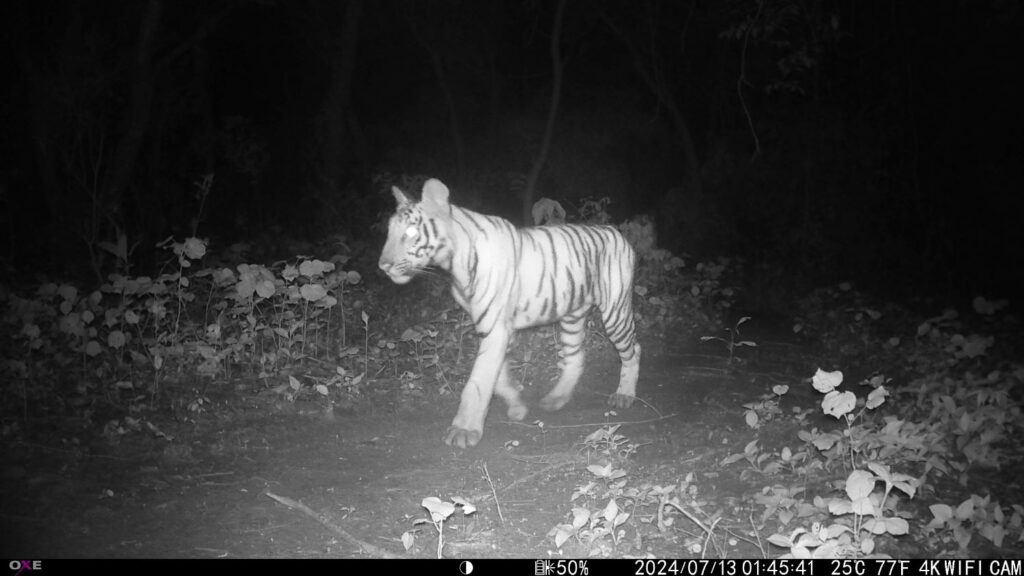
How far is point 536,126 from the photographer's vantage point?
1744 cm

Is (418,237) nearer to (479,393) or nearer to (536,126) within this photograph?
(479,393)

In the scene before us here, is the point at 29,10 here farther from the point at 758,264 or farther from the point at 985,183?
the point at 985,183

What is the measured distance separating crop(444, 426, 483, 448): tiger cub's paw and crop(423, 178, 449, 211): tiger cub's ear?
1305 millimetres

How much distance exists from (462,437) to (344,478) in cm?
74

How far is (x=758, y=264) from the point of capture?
11.3 meters

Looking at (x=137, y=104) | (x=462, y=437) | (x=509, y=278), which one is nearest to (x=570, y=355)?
(x=509, y=278)

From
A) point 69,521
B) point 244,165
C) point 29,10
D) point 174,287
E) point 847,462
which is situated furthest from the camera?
point 244,165

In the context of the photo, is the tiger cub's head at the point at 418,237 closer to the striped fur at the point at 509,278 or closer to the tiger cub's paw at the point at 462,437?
the striped fur at the point at 509,278

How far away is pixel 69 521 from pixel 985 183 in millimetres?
11696

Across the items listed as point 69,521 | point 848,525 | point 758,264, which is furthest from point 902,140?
point 69,521

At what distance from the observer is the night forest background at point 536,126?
31.0ft

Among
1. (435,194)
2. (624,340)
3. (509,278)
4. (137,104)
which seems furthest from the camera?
(137,104)

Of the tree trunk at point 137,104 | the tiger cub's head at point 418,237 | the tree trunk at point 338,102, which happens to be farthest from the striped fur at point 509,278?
the tree trunk at point 338,102

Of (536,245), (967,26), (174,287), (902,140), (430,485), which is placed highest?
(967,26)
